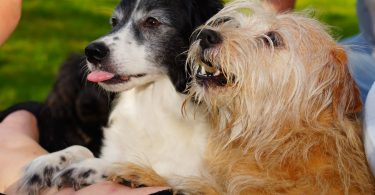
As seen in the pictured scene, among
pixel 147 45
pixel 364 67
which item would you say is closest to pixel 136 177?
pixel 147 45

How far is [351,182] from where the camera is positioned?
7.38ft

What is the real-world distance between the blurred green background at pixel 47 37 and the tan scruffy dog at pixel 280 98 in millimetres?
2372

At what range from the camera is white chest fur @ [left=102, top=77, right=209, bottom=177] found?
2.96m

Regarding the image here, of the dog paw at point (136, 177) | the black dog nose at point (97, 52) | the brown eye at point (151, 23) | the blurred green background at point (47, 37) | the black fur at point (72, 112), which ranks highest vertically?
the brown eye at point (151, 23)

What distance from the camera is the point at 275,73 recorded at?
2.39 meters

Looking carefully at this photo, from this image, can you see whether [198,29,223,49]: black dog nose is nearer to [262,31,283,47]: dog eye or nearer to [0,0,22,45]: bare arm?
[262,31,283,47]: dog eye

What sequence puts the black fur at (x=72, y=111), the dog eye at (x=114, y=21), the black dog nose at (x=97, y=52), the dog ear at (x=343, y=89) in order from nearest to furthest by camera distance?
the dog ear at (x=343, y=89)
the black dog nose at (x=97, y=52)
the dog eye at (x=114, y=21)
the black fur at (x=72, y=111)

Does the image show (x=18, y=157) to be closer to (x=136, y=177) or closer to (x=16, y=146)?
(x=16, y=146)

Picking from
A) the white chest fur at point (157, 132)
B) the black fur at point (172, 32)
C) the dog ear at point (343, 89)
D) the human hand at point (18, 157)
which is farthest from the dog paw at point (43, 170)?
the dog ear at point (343, 89)

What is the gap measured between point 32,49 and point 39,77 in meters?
1.02

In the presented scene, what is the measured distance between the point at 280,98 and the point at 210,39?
12.2 inches

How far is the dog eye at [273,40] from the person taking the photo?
241 centimetres

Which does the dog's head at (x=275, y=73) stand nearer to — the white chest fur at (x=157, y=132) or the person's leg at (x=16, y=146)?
the white chest fur at (x=157, y=132)

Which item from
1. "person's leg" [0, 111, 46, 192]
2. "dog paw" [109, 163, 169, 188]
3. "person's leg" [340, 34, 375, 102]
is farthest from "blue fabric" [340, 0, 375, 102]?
"person's leg" [0, 111, 46, 192]
